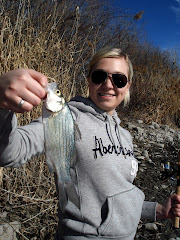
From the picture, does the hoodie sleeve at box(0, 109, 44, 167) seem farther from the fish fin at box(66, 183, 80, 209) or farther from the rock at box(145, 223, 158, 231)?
the rock at box(145, 223, 158, 231)

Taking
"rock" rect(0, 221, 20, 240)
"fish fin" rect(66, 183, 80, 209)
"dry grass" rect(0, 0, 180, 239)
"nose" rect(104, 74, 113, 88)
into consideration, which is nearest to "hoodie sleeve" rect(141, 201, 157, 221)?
"fish fin" rect(66, 183, 80, 209)

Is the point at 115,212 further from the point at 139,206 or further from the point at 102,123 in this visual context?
the point at 102,123

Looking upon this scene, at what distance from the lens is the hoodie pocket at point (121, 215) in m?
1.32

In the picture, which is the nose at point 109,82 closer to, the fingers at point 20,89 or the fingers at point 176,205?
the fingers at point 20,89

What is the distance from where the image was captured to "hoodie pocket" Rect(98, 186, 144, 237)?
4.33 ft

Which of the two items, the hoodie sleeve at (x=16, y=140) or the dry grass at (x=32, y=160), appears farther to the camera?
the dry grass at (x=32, y=160)

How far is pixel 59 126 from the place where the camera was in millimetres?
932

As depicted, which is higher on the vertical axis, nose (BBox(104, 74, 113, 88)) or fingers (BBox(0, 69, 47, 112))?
nose (BBox(104, 74, 113, 88))

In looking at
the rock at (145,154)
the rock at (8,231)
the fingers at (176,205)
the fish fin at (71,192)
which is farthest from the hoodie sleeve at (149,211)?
the rock at (145,154)

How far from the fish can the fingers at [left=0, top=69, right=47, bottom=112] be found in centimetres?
7

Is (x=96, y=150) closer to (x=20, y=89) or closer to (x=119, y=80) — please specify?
(x=119, y=80)

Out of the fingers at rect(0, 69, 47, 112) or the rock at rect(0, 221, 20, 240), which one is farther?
the rock at rect(0, 221, 20, 240)

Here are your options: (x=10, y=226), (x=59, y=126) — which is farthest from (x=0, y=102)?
(x=10, y=226)

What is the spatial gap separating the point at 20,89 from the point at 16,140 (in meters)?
0.31
